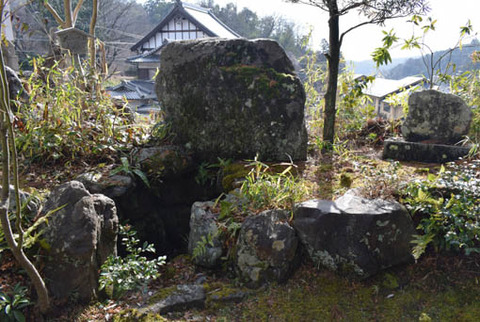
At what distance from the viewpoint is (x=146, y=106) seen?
21.9 meters

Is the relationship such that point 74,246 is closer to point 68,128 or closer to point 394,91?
point 68,128

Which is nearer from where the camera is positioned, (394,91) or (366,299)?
(366,299)

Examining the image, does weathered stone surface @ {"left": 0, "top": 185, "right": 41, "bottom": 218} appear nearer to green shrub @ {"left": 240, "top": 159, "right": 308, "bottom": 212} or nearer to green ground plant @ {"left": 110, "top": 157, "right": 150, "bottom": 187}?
green ground plant @ {"left": 110, "top": 157, "right": 150, "bottom": 187}

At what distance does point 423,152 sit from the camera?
4.55m

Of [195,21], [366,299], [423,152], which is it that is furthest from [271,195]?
[195,21]

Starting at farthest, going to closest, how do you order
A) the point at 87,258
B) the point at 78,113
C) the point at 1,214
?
the point at 78,113 < the point at 87,258 < the point at 1,214

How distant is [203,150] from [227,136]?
Answer: 14.6 inches

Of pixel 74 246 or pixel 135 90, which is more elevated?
pixel 135 90

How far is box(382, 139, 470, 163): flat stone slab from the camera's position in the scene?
4340 mm

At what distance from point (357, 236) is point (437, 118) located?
2.60m

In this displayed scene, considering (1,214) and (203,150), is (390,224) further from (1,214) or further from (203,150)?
(1,214)

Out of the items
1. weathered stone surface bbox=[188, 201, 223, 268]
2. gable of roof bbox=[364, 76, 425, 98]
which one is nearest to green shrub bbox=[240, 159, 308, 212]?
weathered stone surface bbox=[188, 201, 223, 268]

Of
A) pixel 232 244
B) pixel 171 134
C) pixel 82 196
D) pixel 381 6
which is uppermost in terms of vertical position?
pixel 381 6

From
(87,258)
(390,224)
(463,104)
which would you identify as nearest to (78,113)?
(87,258)
